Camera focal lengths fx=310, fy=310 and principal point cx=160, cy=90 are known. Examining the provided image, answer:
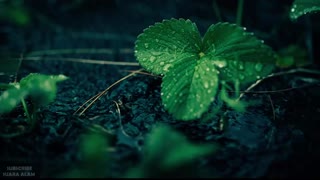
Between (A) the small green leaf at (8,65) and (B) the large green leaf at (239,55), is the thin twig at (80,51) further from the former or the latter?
(B) the large green leaf at (239,55)

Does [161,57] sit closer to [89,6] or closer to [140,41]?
[140,41]

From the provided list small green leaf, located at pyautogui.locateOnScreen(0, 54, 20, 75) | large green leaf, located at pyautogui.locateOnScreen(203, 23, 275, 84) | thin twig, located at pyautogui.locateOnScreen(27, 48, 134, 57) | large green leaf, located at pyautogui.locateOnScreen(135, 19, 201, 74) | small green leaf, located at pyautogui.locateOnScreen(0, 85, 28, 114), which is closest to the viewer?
small green leaf, located at pyautogui.locateOnScreen(0, 85, 28, 114)

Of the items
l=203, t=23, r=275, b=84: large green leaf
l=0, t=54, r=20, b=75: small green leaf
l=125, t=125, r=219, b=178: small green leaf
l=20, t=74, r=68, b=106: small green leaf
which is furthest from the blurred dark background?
l=125, t=125, r=219, b=178: small green leaf

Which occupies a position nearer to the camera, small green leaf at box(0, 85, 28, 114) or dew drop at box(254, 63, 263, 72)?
small green leaf at box(0, 85, 28, 114)

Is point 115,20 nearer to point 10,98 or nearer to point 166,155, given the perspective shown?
point 10,98

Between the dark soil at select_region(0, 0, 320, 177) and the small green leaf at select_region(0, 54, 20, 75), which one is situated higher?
the small green leaf at select_region(0, 54, 20, 75)

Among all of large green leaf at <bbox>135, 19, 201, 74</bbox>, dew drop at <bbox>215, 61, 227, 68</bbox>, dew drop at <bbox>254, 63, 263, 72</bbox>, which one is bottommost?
dew drop at <bbox>254, 63, 263, 72</bbox>

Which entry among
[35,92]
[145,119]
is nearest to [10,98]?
[35,92]

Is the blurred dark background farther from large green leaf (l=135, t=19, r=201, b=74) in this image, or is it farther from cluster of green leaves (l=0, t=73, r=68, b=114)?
cluster of green leaves (l=0, t=73, r=68, b=114)
